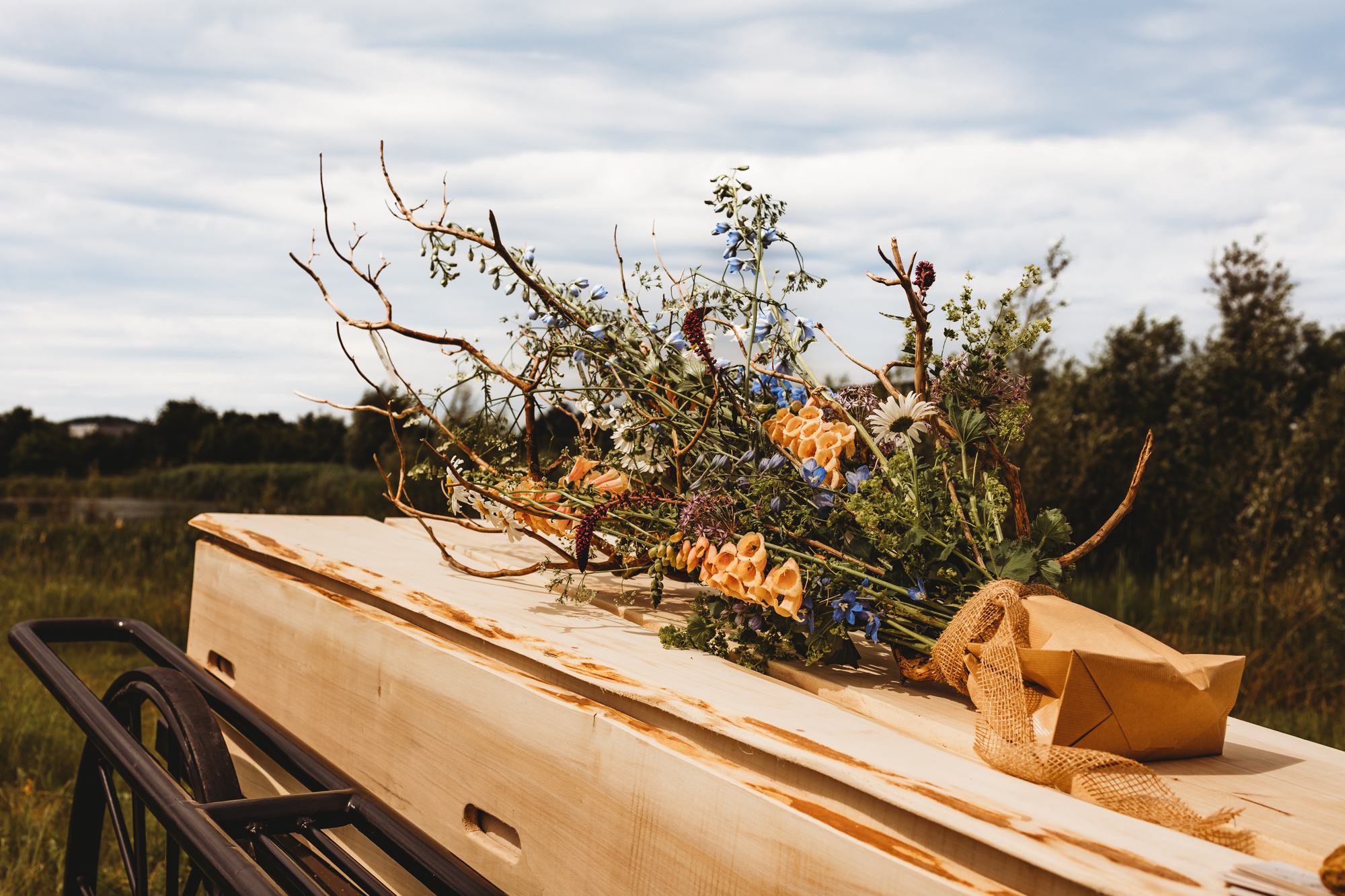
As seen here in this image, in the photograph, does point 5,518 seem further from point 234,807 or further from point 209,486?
point 234,807

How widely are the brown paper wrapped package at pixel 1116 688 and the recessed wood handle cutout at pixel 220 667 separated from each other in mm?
1703

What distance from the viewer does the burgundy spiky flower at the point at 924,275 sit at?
4.03 ft

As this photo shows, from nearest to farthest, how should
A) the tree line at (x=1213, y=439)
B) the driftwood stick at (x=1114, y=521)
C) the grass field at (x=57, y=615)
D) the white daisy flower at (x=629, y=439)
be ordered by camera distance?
the driftwood stick at (x=1114, y=521)
the white daisy flower at (x=629, y=439)
the grass field at (x=57, y=615)
the tree line at (x=1213, y=439)

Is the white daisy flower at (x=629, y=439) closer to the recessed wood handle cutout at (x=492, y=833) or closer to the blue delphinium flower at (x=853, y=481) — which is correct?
the blue delphinium flower at (x=853, y=481)

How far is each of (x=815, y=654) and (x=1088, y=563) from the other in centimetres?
631

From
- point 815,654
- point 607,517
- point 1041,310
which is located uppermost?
point 1041,310

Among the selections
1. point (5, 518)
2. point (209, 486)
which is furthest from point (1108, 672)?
point (209, 486)

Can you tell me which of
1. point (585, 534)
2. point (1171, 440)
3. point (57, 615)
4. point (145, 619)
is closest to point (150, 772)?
point (585, 534)

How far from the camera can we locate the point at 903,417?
→ 4.21 feet

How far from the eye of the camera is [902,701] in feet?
3.74

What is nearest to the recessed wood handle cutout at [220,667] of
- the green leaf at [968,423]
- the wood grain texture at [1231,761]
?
the wood grain texture at [1231,761]

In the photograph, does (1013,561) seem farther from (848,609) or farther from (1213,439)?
(1213,439)

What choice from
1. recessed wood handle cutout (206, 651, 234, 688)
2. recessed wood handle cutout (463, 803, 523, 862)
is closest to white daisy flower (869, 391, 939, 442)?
recessed wood handle cutout (463, 803, 523, 862)

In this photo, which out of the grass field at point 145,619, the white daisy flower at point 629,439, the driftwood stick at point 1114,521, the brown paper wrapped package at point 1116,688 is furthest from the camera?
the grass field at point 145,619
